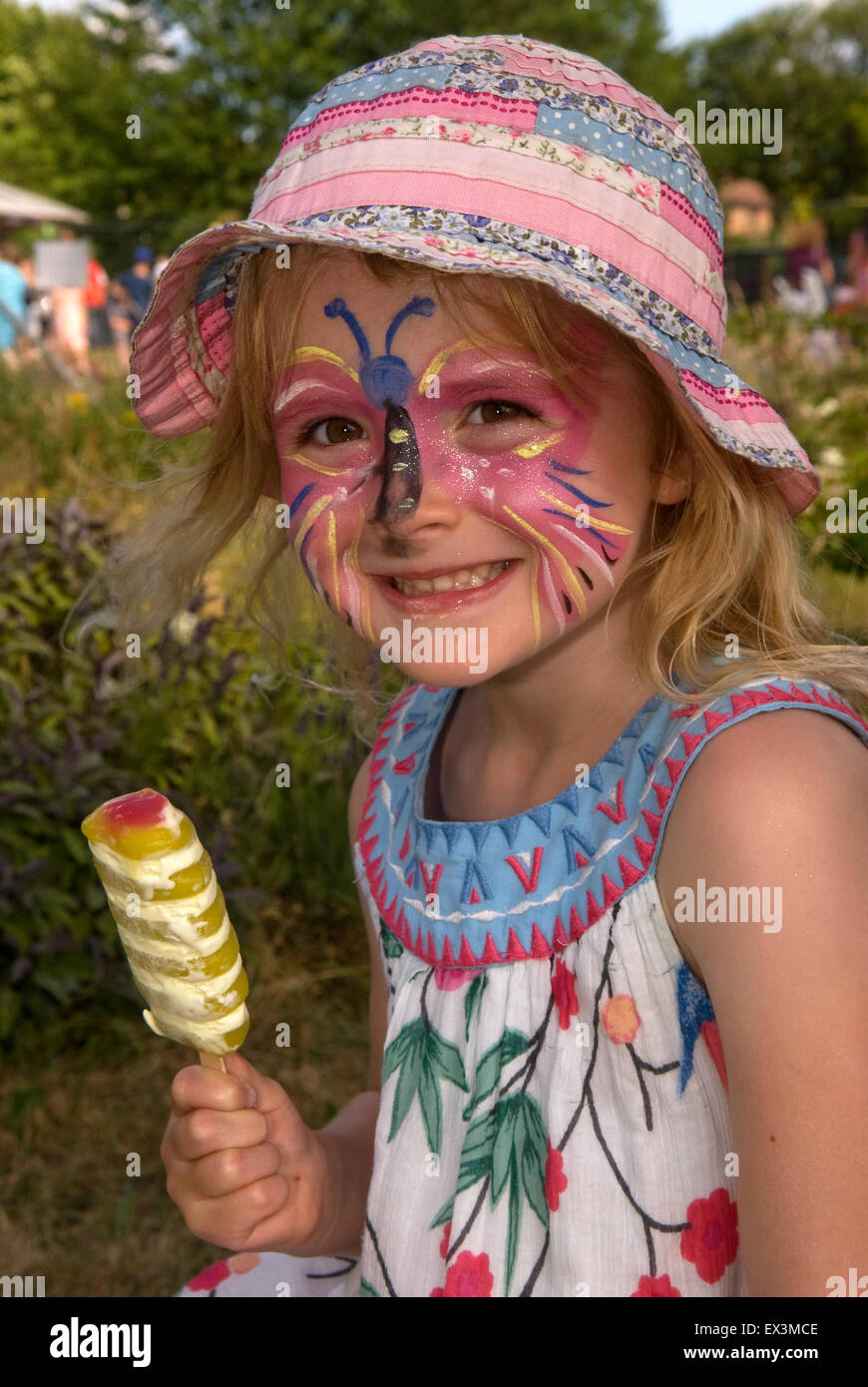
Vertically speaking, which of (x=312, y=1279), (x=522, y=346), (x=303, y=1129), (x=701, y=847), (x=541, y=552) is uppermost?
(x=522, y=346)

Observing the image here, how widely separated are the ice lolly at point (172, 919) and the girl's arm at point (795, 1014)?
23.4 inches

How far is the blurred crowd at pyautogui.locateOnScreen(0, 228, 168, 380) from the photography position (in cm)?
824

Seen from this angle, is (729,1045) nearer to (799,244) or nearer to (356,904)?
(356,904)

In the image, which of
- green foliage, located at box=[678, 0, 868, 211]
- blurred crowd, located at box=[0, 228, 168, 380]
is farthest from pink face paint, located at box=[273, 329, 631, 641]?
green foliage, located at box=[678, 0, 868, 211]

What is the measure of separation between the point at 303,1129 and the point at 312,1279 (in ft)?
1.16

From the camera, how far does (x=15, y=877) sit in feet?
11.0

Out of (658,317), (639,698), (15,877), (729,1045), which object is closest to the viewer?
(729,1045)

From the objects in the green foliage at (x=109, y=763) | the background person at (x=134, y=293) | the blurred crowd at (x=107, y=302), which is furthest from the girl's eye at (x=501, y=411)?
the background person at (x=134, y=293)

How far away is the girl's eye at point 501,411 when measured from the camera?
5.47 ft

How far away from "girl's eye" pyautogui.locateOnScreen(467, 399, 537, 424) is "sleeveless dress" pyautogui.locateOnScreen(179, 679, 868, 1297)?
43 cm

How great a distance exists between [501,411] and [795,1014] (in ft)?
2.66

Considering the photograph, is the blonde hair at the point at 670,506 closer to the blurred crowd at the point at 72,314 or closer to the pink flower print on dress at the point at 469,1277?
the pink flower print on dress at the point at 469,1277

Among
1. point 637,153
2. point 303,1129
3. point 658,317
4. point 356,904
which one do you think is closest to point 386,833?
point 303,1129

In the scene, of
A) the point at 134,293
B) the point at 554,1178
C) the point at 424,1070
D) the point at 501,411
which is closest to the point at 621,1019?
the point at 554,1178
